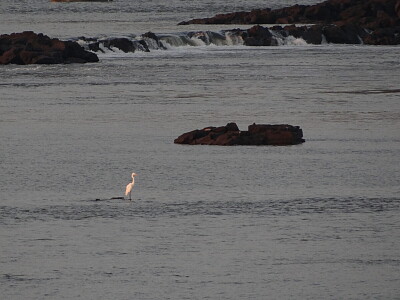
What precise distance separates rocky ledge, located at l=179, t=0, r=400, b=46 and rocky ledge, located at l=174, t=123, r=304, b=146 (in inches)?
1641

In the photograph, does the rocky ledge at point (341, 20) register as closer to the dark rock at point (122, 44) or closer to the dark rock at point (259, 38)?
the dark rock at point (259, 38)

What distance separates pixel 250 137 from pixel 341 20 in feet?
189

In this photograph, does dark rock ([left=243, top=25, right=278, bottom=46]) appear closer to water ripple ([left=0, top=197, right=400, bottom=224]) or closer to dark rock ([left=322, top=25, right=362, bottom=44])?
dark rock ([left=322, top=25, right=362, bottom=44])

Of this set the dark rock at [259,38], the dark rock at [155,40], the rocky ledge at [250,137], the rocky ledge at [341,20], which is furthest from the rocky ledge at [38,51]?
the rocky ledge at [250,137]

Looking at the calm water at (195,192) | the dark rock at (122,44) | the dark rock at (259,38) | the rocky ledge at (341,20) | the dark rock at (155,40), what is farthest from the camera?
the rocky ledge at (341,20)

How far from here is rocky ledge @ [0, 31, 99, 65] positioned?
57.6 m

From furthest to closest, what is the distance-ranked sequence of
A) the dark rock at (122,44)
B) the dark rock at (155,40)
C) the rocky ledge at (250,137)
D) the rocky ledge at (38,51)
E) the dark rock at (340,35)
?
the dark rock at (340,35)
the dark rock at (155,40)
the dark rock at (122,44)
the rocky ledge at (38,51)
the rocky ledge at (250,137)

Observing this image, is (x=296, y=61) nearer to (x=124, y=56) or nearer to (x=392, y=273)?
(x=124, y=56)

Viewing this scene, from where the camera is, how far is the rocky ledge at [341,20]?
73750 mm

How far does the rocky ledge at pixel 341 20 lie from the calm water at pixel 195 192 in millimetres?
24971

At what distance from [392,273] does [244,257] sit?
2211mm

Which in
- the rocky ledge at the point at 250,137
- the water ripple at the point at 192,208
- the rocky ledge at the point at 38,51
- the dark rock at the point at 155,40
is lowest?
the dark rock at the point at 155,40

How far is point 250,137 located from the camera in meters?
30.8

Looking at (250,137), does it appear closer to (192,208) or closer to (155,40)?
(192,208)
